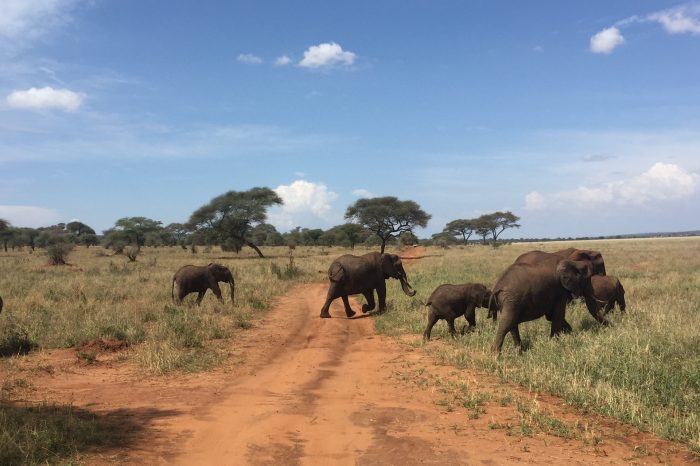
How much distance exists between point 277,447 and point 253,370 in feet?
11.6

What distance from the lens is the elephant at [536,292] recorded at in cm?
884

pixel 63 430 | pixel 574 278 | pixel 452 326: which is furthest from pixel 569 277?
pixel 63 430

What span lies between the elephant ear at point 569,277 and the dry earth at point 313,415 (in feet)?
9.03

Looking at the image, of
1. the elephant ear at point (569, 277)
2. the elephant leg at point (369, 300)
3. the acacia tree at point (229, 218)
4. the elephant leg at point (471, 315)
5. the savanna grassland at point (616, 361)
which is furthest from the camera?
the acacia tree at point (229, 218)

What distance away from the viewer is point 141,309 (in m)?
13.3

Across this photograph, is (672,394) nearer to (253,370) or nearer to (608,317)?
(608,317)

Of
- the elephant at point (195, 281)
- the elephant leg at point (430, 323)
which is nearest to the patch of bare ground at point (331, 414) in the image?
the elephant leg at point (430, 323)

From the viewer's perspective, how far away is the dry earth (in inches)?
197

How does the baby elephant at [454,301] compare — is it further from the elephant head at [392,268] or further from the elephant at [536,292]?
the elephant head at [392,268]

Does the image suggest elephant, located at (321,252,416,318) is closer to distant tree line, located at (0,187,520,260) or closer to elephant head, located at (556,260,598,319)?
elephant head, located at (556,260,598,319)

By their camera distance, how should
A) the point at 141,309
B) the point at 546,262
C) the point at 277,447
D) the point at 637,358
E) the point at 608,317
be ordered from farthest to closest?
1. the point at 141,309
2. the point at 608,317
3. the point at 546,262
4. the point at 637,358
5. the point at 277,447

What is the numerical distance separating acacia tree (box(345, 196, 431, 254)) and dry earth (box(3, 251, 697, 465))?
4583 centimetres

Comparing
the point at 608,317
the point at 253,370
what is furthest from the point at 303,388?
the point at 608,317

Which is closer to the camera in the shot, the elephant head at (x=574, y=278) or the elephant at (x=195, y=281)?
the elephant head at (x=574, y=278)
